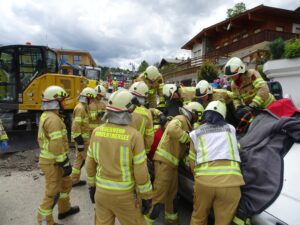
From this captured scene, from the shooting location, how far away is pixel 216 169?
2609 millimetres

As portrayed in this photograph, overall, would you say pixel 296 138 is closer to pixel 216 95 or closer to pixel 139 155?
pixel 139 155

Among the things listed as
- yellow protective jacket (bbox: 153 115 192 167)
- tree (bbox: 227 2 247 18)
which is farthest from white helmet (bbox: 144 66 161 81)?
tree (bbox: 227 2 247 18)

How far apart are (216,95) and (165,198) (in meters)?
2.32

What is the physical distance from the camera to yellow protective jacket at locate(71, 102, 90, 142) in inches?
203

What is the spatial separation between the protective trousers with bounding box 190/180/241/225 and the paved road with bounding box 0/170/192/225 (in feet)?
4.36

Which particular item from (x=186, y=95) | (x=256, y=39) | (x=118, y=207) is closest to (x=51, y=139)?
(x=118, y=207)

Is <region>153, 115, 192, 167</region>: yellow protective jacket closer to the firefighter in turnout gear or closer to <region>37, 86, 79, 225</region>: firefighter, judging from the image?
the firefighter in turnout gear

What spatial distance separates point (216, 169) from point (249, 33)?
69.7ft

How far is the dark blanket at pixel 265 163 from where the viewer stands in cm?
238

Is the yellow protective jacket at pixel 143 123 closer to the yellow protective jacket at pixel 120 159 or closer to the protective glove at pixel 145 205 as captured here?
the yellow protective jacket at pixel 120 159

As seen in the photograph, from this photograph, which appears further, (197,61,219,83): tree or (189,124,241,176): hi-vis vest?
(197,61,219,83): tree

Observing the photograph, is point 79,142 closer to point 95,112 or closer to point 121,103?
point 95,112

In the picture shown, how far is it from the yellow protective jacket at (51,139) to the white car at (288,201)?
2.44m

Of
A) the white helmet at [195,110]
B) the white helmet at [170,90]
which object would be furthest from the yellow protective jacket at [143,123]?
the white helmet at [170,90]
